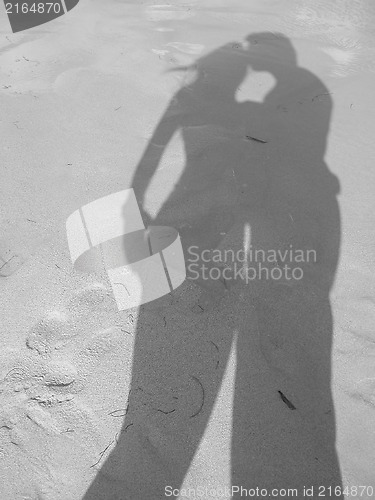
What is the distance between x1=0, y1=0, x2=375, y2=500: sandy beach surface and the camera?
5.58 feet

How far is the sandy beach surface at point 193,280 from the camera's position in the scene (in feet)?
5.58

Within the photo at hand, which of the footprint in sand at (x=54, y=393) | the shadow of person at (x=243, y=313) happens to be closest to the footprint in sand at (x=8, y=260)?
the footprint in sand at (x=54, y=393)

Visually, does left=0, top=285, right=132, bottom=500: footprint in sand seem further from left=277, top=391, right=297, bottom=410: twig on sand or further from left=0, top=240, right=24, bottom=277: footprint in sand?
left=277, top=391, right=297, bottom=410: twig on sand

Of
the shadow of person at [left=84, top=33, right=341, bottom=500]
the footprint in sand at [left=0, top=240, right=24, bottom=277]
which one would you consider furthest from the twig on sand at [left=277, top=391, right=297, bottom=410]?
the footprint in sand at [left=0, top=240, right=24, bottom=277]

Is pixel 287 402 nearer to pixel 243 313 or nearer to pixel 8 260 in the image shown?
pixel 243 313

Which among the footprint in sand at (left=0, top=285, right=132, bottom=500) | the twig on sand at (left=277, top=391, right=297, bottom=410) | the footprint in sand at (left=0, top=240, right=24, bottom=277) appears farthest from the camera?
the footprint in sand at (left=0, top=240, right=24, bottom=277)

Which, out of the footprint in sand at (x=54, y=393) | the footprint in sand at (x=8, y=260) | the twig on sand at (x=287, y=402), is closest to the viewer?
the footprint in sand at (x=54, y=393)

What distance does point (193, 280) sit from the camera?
7.31ft

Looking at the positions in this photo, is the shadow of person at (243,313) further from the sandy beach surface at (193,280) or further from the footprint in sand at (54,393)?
the footprint in sand at (54,393)

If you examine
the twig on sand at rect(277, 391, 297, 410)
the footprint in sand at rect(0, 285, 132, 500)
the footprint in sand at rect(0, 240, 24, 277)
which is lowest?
the twig on sand at rect(277, 391, 297, 410)

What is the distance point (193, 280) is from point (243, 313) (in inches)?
12.8

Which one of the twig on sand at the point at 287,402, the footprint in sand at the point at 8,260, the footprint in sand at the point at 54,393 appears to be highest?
the footprint in sand at the point at 8,260

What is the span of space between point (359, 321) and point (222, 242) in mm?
838

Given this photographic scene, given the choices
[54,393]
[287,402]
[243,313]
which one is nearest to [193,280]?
[243,313]
